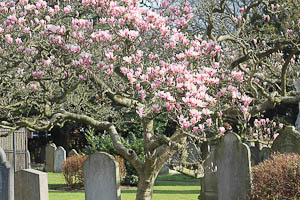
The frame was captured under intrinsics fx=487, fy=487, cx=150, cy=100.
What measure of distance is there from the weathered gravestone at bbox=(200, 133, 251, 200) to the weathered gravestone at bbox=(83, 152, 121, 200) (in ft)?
5.93

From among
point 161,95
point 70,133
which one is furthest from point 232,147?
point 70,133

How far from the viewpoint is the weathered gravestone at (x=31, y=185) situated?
27.8ft

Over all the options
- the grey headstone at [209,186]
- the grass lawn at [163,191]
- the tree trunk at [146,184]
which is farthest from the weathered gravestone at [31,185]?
the grass lawn at [163,191]

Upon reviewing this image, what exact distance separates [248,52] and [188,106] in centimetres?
321

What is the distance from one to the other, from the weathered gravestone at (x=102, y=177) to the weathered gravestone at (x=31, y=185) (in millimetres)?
968

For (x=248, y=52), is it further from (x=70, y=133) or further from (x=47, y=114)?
(x=70, y=133)

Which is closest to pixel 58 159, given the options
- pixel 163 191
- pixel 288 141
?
pixel 163 191

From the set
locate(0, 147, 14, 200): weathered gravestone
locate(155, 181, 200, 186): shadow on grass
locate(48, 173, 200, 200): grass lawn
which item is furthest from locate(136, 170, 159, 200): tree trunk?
locate(155, 181, 200, 186): shadow on grass

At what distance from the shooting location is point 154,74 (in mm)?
→ 8008

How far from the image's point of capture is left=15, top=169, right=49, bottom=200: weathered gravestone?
8469mm

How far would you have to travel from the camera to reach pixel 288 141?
1081cm

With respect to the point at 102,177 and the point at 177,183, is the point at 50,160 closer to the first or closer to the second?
the point at 177,183

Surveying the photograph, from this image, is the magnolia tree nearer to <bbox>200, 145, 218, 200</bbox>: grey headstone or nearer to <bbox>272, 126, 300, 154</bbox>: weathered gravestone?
<bbox>272, 126, 300, 154</bbox>: weathered gravestone

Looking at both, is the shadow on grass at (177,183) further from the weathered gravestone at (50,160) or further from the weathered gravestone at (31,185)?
the weathered gravestone at (31,185)
